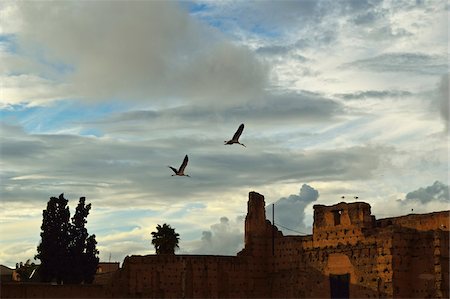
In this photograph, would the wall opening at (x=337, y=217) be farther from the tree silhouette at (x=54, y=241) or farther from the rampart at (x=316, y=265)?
the tree silhouette at (x=54, y=241)

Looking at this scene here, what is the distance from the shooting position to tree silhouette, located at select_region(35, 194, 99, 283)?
6116cm

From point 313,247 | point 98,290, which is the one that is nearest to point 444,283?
point 313,247

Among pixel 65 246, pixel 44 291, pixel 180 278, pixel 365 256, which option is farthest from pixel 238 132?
pixel 65 246

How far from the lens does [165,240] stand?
6662cm

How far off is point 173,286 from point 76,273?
8.49 m

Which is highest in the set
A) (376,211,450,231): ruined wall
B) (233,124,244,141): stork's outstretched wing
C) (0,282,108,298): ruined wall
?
(233,124,244,141): stork's outstretched wing

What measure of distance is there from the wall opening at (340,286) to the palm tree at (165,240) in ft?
53.4

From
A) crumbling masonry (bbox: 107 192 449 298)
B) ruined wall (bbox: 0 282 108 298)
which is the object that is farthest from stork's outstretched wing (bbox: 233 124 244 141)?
ruined wall (bbox: 0 282 108 298)

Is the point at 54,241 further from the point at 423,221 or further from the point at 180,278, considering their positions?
the point at 423,221

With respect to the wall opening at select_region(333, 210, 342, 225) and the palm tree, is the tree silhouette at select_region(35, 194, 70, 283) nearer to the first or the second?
the palm tree

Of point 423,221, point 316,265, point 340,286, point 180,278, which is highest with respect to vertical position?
point 423,221

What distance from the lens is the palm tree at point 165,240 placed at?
66.4 metres

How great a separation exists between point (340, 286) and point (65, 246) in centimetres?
2146

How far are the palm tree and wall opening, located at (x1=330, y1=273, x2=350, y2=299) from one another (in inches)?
640
